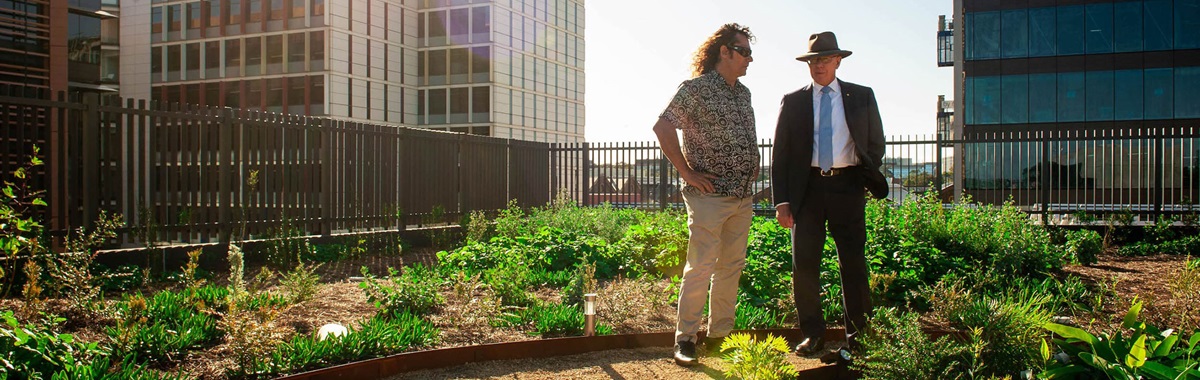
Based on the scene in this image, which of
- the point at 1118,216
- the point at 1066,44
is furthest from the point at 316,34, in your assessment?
the point at 1118,216

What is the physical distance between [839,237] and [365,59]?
54025mm

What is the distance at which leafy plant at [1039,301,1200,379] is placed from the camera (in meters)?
2.99

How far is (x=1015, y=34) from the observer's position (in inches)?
1441

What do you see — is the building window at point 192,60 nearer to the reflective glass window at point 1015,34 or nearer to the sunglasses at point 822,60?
the reflective glass window at point 1015,34

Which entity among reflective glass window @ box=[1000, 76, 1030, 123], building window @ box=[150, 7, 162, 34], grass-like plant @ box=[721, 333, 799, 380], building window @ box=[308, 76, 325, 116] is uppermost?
building window @ box=[150, 7, 162, 34]

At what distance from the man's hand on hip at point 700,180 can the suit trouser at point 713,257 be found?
68 mm

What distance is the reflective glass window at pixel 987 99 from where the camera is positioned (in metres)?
37.2

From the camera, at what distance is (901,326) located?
3682 millimetres

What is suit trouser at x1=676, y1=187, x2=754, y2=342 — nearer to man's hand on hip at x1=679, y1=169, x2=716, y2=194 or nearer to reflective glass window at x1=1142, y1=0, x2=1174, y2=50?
man's hand on hip at x1=679, y1=169, x2=716, y2=194

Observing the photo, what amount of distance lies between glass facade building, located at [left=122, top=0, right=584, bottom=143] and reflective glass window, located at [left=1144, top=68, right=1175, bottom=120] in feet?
128

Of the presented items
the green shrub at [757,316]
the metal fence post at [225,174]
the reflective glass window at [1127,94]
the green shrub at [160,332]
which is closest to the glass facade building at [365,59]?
the reflective glass window at [1127,94]

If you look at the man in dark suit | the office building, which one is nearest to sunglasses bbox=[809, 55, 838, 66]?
the man in dark suit

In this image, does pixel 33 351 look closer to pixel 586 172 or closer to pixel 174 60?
pixel 586 172

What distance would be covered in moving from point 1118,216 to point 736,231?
11363 mm
